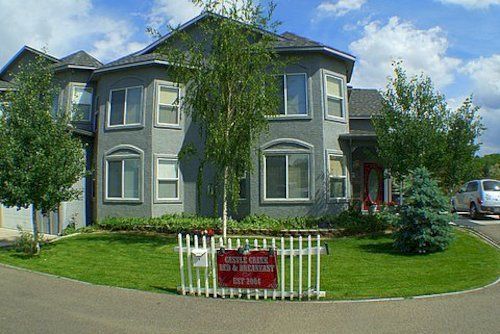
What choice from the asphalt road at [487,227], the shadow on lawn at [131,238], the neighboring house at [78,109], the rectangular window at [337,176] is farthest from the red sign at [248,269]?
the neighboring house at [78,109]

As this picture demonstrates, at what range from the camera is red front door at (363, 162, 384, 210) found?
70.3 feet

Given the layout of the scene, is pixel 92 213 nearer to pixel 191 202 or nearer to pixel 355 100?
pixel 191 202

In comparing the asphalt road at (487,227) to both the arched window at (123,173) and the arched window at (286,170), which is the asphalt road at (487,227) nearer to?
the arched window at (286,170)

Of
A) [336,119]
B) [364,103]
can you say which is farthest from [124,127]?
[364,103]

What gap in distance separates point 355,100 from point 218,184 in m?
12.9

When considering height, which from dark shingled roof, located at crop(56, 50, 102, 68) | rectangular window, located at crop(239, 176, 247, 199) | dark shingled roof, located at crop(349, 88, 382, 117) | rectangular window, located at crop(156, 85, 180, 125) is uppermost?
dark shingled roof, located at crop(56, 50, 102, 68)

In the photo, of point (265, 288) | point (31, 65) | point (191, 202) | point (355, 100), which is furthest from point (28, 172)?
point (355, 100)

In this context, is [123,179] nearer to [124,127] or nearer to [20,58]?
[124,127]

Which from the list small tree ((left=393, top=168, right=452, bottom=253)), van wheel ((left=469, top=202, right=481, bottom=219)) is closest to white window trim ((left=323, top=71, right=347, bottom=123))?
small tree ((left=393, top=168, right=452, bottom=253))

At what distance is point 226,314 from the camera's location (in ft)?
24.9

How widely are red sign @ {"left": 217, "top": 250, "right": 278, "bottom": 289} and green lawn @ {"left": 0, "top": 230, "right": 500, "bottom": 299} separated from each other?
1.17 meters

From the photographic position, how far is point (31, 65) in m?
14.7

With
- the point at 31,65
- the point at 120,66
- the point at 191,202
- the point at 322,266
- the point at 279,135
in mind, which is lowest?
the point at 322,266

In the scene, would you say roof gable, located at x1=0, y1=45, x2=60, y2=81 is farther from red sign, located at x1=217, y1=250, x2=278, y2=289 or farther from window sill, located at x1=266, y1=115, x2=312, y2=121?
red sign, located at x1=217, y1=250, x2=278, y2=289
